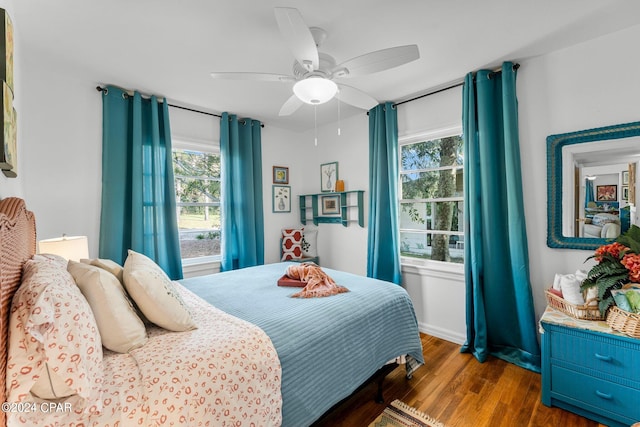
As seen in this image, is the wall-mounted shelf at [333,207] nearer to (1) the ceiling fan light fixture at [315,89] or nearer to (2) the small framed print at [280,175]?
(2) the small framed print at [280,175]

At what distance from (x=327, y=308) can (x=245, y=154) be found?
247 cm

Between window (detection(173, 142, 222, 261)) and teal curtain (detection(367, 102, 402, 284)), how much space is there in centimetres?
189

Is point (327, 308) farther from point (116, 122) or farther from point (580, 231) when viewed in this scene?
point (116, 122)

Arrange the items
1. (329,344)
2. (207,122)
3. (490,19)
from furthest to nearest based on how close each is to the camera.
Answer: (207,122) < (490,19) < (329,344)

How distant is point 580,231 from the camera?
84.0 inches

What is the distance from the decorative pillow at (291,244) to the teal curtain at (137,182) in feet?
4.61

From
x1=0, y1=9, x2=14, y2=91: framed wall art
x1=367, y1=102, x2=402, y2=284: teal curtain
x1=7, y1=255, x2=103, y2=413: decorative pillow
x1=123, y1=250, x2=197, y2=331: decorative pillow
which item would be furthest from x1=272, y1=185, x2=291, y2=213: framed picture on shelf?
x1=7, y1=255, x2=103, y2=413: decorative pillow

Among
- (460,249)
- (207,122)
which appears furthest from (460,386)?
(207,122)

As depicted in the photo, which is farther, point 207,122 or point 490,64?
point 207,122

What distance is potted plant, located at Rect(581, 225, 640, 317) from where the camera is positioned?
164 cm

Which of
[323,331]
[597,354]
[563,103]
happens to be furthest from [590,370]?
[563,103]

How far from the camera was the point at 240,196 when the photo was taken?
11.5ft

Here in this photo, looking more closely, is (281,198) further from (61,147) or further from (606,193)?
(606,193)

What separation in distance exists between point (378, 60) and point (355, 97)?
54 centimetres
